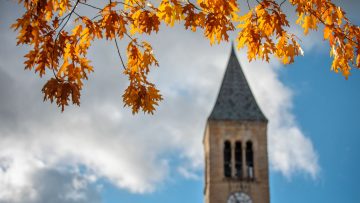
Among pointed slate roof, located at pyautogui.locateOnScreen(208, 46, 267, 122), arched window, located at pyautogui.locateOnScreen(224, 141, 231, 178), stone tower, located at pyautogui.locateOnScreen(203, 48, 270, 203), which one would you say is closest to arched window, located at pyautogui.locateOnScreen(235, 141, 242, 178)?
stone tower, located at pyautogui.locateOnScreen(203, 48, 270, 203)

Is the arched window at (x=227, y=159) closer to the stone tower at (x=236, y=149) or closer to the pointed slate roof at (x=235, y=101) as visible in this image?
the stone tower at (x=236, y=149)

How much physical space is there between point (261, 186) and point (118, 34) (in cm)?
3152

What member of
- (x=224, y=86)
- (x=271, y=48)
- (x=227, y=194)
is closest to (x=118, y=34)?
(x=271, y=48)

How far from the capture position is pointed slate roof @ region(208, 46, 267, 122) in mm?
37694

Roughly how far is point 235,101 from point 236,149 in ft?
9.49

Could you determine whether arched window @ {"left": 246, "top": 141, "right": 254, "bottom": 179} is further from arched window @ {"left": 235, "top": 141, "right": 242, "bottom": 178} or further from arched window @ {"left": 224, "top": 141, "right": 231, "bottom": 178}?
arched window @ {"left": 224, "top": 141, "right": 231, "bottom": 178}

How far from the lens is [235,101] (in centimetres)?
3834

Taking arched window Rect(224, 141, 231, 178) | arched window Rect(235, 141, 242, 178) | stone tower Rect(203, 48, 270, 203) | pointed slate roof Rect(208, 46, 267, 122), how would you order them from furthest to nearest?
pointed slate roof Rect(208, 46, 267, 122)
arched window Rect(235, 141, 242, 178)
arched window Rect(224, 141, 231, 178)
stone tower Rect(203, 48, 270, 203)

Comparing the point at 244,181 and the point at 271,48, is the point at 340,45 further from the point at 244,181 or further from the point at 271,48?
the point at 244,181

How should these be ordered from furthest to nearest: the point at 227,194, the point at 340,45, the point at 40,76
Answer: the point at 227,194
the point at 340,45
the point at 40,76

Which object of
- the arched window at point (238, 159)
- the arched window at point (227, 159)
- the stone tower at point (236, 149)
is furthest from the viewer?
the arched window at point (238, 159)

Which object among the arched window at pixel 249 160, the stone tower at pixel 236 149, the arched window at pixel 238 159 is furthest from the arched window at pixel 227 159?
the arched window at pixel 249 160

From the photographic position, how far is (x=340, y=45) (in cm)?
536

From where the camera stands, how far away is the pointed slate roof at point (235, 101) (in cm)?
3769
